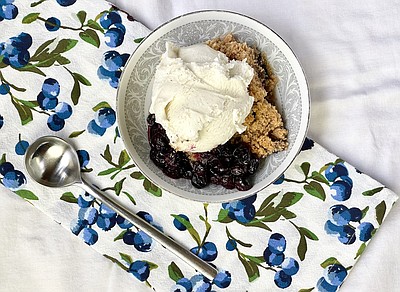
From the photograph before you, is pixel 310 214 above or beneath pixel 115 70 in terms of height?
beneath

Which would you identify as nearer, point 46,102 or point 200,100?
point 200,100

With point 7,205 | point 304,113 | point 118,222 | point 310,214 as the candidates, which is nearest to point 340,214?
point 310,214

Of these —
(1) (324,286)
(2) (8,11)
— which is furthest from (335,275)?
(2) (8,11)

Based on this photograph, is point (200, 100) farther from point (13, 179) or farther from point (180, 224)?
point (13, 179)

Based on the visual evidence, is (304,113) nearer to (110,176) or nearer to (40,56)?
(110,176)

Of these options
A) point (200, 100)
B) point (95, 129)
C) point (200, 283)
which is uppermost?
point (200, 100)

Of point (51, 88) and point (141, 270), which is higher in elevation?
point (51, 88)

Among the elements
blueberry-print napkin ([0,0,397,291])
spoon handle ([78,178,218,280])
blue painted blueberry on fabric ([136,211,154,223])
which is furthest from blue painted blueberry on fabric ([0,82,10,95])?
blue painted blueberry on fabric ([136,211,154,223])
